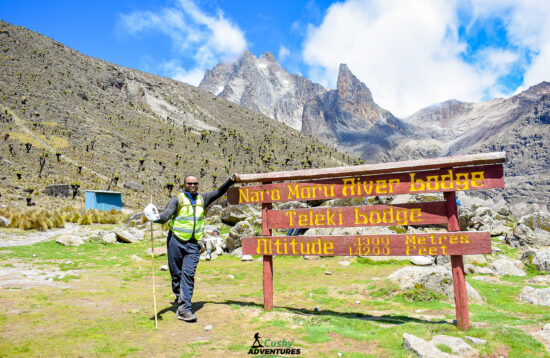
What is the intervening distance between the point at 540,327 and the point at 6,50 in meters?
101

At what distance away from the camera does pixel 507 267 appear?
9.59 m

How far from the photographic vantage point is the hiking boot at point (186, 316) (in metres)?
5.50

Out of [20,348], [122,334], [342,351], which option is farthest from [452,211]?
[20,348]

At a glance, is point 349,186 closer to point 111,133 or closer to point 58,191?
point 58,191

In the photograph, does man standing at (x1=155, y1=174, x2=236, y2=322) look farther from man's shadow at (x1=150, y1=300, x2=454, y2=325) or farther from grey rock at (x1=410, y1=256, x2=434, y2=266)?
grey rock at (x1=410, y1=256, x2=434, y2=266)

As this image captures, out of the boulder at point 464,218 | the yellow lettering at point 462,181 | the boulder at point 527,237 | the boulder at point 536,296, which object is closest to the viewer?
the yellow lettering at point 462,181

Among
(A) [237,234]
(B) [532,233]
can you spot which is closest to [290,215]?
(A) [237,234]

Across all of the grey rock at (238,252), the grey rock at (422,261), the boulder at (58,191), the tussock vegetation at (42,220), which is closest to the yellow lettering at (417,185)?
the grey rock at (422,261)

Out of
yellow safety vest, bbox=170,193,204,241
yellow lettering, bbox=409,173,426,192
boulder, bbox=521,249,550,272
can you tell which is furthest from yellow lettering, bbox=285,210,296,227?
boulder, bbox=521,249,550,272

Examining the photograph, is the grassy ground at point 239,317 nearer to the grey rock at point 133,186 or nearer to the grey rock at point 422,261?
the grey rock at point 422,261

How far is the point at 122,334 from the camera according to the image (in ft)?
16.0

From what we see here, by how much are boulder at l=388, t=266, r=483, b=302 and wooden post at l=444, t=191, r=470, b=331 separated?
2.00 m

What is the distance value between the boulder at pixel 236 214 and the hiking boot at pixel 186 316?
43.7 feet

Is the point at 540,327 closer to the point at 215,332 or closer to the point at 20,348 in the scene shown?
the point at 215,332
